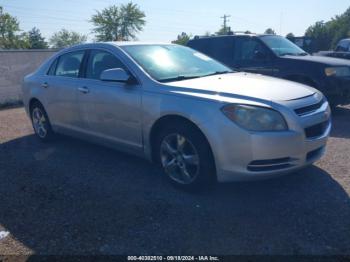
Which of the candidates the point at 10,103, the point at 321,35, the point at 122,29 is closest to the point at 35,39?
the point at 122,29

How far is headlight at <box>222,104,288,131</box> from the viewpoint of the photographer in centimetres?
338

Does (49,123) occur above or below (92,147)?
above

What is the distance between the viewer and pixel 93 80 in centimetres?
482

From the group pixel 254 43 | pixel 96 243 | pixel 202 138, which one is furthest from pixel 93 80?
pixel 254 43

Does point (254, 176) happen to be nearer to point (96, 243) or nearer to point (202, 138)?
point (202, 138)

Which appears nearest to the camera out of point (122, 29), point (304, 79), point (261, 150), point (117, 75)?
point (261, 150)

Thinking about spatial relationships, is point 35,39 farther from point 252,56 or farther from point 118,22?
point 252,56

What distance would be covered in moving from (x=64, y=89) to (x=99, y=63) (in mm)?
773

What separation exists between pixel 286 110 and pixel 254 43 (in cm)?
501

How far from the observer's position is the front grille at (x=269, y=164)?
135 inches

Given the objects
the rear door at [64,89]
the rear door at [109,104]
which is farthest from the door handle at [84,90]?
the rear door at [64,89]

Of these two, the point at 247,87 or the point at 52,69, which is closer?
the point at 247,87

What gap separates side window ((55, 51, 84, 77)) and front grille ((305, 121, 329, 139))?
10.5ft

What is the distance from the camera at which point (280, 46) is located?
8102 millimetres
